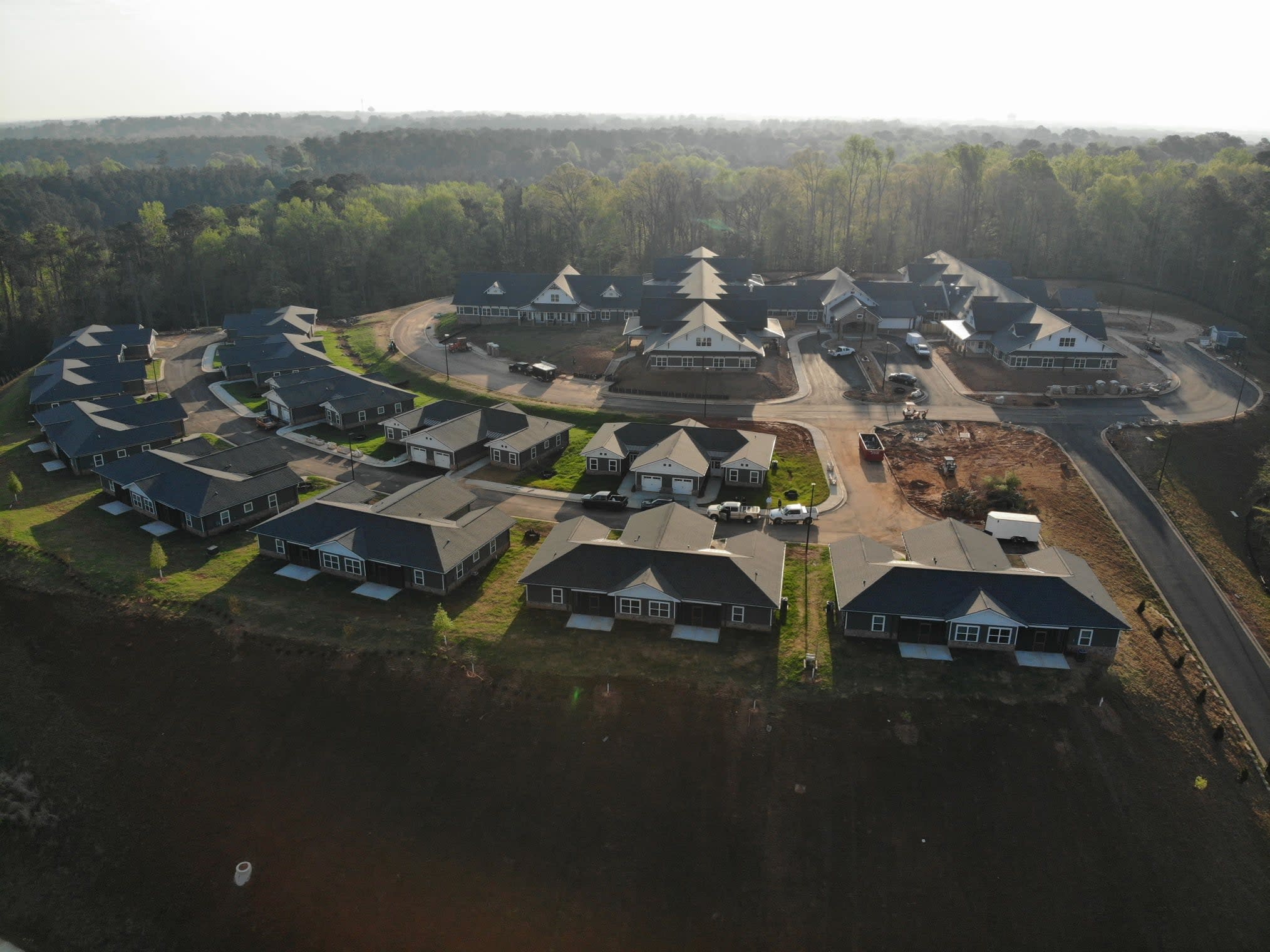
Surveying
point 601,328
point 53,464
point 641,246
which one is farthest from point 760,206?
point 53,464

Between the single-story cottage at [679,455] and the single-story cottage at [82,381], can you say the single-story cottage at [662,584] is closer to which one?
the single-story cottage at [679,455]

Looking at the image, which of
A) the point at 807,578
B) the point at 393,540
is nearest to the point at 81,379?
the point at 393,540

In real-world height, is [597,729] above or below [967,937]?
above

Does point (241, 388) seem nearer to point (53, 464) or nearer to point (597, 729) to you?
point (53, 464)

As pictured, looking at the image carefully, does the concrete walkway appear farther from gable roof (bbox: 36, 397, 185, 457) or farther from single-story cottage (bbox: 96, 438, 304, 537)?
gable roof (bbox: 36, 397, 185, 457)

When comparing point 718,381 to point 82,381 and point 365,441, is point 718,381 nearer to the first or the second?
point 365,441

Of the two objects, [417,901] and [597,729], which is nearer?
[417,901]

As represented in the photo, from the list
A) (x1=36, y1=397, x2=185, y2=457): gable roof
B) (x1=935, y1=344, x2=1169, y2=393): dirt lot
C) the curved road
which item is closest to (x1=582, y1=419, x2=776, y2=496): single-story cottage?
the curved road

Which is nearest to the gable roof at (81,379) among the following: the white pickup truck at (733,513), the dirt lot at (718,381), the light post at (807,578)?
the dirt lot at (718,381)
